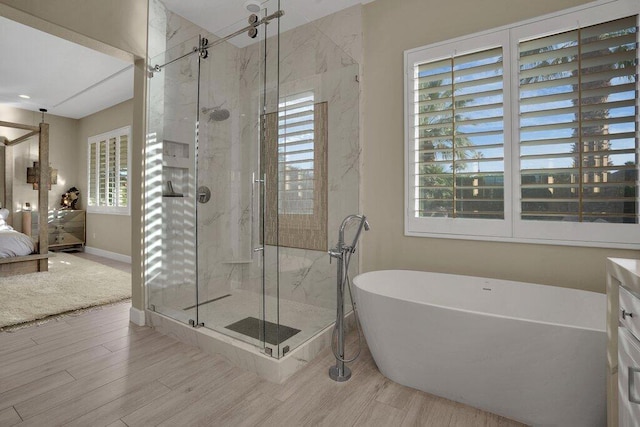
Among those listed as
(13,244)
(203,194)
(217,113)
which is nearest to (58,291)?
(13,244)

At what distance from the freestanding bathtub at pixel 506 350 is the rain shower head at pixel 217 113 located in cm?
202

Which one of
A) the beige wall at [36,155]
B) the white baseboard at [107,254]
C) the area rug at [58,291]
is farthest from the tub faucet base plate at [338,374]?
the beige wall at [36,155]

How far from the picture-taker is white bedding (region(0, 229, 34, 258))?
4.41m

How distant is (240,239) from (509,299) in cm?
215

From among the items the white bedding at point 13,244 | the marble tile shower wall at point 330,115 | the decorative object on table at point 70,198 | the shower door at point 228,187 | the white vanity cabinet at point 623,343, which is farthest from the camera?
the decorative object on table at point 70,198

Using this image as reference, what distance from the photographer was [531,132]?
219cm

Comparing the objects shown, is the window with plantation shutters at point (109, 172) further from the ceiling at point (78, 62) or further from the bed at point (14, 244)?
the bed at point (14, 244)

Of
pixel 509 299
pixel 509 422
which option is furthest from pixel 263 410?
pixel 509 299

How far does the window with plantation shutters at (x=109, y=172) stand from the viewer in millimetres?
5832

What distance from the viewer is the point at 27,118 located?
6.25 m

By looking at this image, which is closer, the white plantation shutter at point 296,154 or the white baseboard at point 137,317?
the white plantation shutter at point 296,154

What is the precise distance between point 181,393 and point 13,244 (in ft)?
14.7

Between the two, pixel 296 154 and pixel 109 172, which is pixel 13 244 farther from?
pixel 296 154

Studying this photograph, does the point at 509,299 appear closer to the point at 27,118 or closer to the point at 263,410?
the point at 263,410
